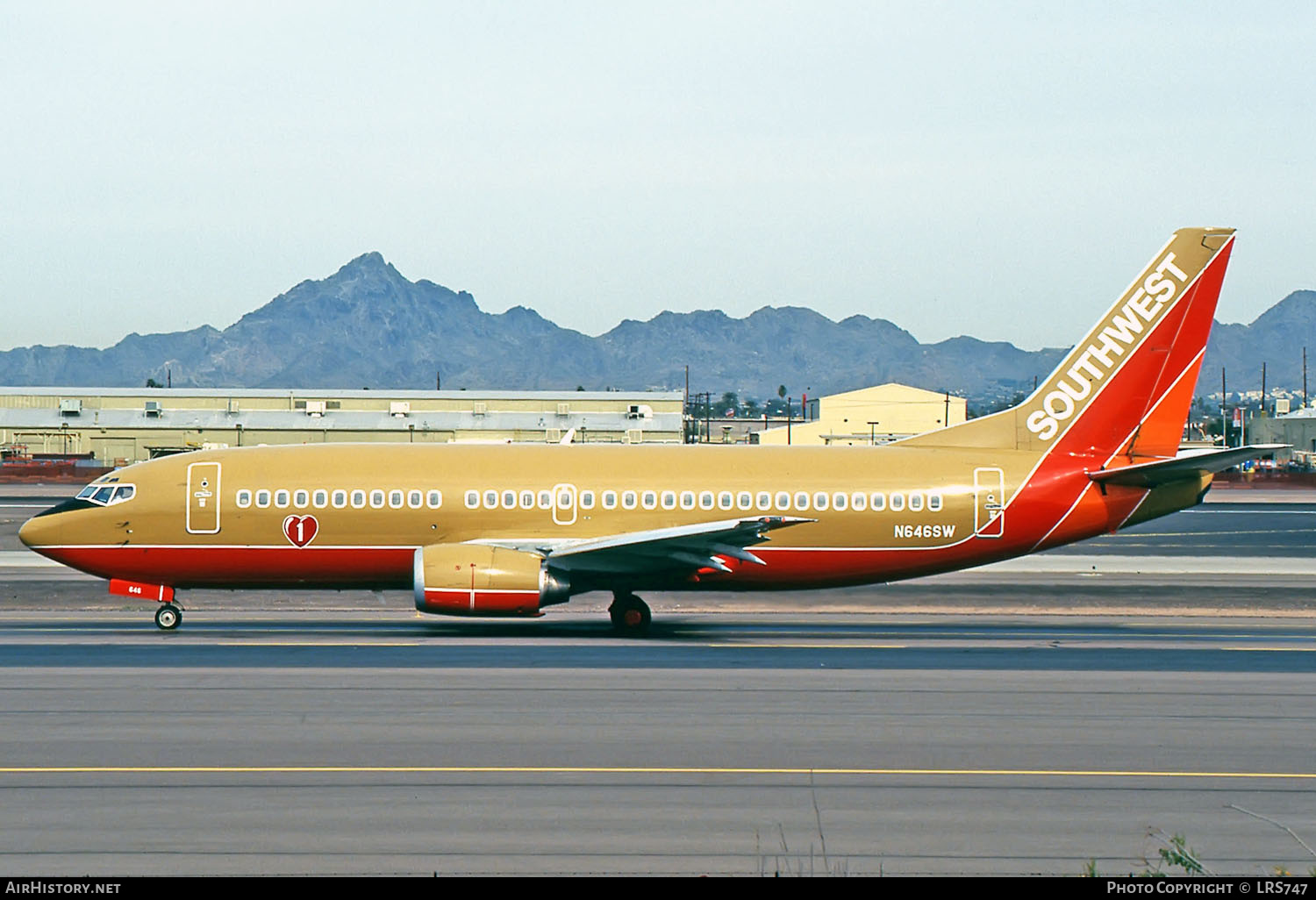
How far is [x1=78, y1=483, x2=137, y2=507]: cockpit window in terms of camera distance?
99.3 ft

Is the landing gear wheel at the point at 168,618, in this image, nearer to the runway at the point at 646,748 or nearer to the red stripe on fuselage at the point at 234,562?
the runway at the point at 646,748

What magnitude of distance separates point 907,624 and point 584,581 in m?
7.64

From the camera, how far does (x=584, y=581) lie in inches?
1172

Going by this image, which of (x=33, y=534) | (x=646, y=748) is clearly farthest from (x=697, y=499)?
(x=33, y=534)

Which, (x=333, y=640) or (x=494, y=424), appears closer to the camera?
(x=333, y=640)

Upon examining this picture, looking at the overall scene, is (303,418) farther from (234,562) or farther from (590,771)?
(590,771)

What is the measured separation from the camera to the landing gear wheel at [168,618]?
95.2 ft

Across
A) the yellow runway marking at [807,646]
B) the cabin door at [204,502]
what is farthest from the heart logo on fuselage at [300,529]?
the yellow runway marking at [807,646]

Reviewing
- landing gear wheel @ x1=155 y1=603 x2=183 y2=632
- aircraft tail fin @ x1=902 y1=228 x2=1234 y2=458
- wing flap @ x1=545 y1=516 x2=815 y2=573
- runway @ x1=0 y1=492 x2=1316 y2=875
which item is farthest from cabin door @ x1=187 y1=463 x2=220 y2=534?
aircraft tail fin @ x1=902 y1=228 x2=1234 y2=458

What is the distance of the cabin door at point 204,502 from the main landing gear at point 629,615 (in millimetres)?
8713

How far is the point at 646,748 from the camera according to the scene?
1725 cm

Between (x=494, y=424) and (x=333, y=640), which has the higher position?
(x=494, y=424)
